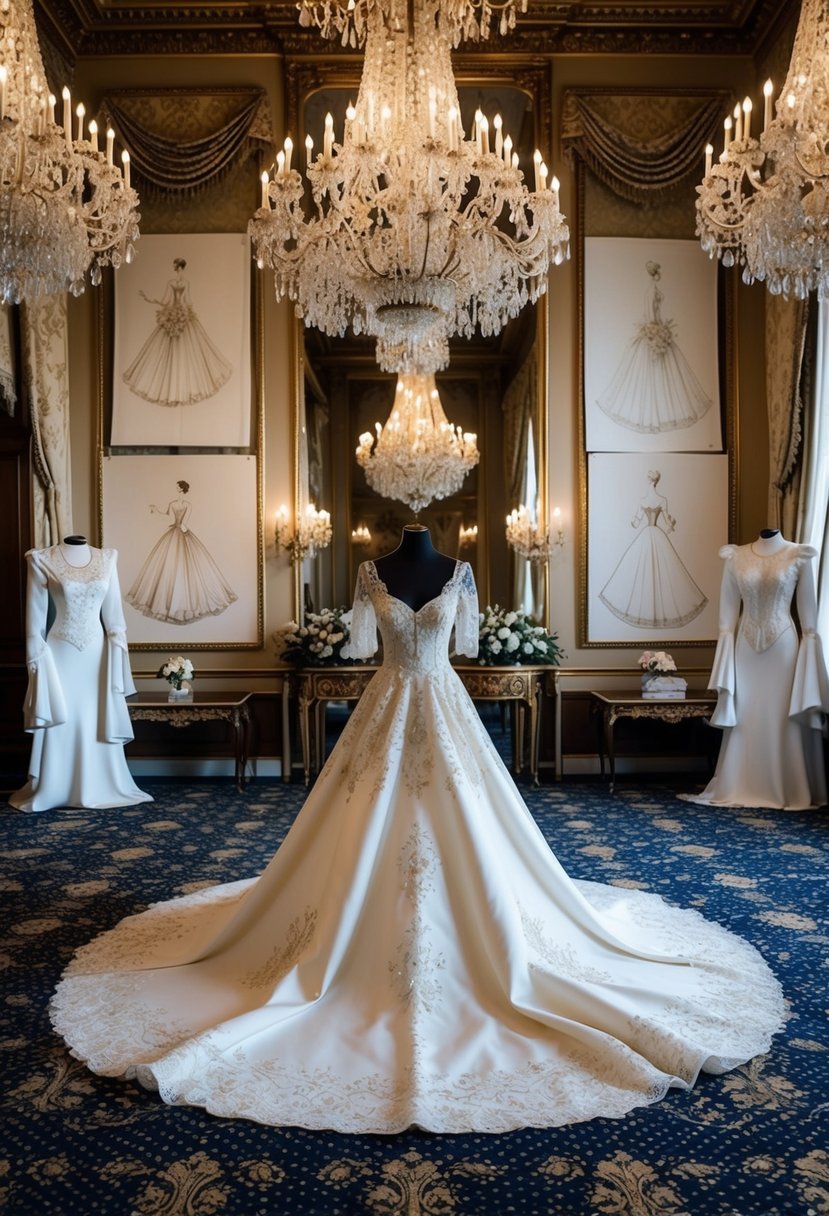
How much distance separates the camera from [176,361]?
7.30 metres

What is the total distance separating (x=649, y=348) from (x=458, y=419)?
4.96 feet

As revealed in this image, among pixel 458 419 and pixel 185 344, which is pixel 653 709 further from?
pixel 185 344

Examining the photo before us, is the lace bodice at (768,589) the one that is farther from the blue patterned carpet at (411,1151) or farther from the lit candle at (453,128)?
the lit candle at (453,128)

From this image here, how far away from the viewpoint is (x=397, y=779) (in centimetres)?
320

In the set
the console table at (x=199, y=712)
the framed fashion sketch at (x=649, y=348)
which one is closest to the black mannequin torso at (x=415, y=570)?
the console table at (x=199, y=712)

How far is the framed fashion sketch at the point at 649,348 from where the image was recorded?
7273 mm

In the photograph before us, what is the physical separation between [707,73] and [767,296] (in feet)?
5.68

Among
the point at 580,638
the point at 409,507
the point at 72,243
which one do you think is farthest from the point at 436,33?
the point at 580,638

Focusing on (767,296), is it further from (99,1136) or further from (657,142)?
(99,1136)

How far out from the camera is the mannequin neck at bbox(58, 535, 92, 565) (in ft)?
20.9

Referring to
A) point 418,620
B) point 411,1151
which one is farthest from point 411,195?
point 411,1151

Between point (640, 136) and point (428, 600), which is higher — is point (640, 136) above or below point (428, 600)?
above

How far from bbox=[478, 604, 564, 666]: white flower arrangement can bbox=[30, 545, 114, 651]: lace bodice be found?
2.50 meters

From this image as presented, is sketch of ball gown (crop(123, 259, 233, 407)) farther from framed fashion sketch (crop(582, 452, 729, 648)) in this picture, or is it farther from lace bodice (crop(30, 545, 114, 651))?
framed fashion sketch (crop(582, 452, 729, 648))
